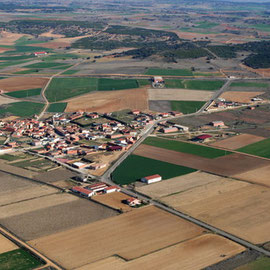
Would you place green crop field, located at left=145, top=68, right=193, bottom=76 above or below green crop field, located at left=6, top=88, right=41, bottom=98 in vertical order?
above

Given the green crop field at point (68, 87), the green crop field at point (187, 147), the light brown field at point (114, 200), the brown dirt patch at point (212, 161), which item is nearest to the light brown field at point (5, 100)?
the green crop field at point (68, 87)

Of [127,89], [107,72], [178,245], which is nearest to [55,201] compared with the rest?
[178,245]

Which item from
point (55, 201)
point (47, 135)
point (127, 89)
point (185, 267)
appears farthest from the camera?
point (127, 89)

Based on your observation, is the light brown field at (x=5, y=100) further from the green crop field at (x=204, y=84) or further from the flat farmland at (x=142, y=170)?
the flat farmland at (x=142, y=170)

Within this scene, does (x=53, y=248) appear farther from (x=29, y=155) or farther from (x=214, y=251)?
(x=29, y=155)

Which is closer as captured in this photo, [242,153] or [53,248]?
[53,248]

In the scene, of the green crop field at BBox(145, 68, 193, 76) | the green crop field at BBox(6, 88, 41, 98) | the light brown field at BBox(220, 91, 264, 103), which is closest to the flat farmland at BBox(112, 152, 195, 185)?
the light brown field at BBox(220, 91, 264, 103)

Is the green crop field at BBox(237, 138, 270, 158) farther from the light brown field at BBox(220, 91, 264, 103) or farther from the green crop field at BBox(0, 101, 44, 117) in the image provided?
the green crop field at BBox(0, 101, 44, 117)
